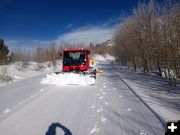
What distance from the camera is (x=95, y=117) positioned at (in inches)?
266

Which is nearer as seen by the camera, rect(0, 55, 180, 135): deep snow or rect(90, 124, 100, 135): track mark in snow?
rect(90, 124, 100, 135): track mark in snow

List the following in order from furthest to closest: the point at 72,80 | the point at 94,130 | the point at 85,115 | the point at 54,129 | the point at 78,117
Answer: the point at 72,80 → the point at 85,115 → the point at 78,117 → the point at 54,129 → the point at 94,130

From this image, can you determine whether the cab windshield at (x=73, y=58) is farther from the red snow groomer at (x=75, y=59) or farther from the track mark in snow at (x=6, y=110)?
the track mark in snow at (x=6, y=110)

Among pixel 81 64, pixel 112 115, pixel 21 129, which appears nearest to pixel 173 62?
pixel 81 64

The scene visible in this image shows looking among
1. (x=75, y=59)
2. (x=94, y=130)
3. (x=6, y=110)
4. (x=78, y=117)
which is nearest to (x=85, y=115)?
(x=78, y=117)

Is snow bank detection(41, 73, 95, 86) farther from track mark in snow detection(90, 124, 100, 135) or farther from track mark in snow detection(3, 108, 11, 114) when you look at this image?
track mark in snow detection(90, 124, 100, 135)

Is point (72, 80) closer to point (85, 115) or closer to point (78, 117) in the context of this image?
point (85, 115)

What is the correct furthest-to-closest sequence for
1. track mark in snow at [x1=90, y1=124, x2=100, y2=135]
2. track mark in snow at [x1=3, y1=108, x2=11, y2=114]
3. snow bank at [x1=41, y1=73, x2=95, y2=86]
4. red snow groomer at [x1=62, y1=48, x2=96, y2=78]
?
red snow groomer at [x1=62, y1=48, x2=96, y2=78] → snow bank at [x1=41, y1=73, x2=95, y2=86] → track mark in snow at [x1=3, y1=108, x2=11, y2=114] → track mark in snow at [x1=90, y1=124, x2=100, y2=135]

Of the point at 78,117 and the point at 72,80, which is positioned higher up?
the point at 72,80

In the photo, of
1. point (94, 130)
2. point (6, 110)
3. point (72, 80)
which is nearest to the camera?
point (94, 130)

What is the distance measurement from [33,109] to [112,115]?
297 cm

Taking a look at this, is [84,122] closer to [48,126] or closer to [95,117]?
[95,117]

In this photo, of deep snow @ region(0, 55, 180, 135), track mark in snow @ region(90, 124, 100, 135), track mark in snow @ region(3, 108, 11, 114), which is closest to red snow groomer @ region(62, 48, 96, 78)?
deep snow @ region(0, 55, 180, 135)

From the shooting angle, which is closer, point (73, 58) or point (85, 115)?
point (85, 115)
